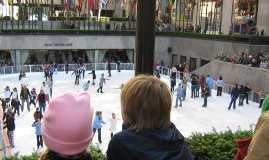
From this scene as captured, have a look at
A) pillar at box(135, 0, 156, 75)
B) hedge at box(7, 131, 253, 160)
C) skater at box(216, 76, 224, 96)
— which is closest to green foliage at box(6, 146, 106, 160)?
hedge at box(7, 131, 253, 160)

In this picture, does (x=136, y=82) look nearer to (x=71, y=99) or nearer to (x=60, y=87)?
(x=71, y=99)

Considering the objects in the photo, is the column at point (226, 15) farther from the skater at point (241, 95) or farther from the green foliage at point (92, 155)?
the green foliage at point (92, 155)

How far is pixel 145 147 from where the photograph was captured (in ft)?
6.74

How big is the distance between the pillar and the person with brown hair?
1.78 metres

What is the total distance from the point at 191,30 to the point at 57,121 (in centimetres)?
3563

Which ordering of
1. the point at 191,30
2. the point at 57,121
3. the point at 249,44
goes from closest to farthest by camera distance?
the point at 57,121 → the point at 249,44 → the point at 191,30

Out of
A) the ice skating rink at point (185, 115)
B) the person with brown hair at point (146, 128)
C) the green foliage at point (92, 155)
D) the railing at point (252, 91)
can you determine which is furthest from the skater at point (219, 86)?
the person with brown hair at point (146, 128)

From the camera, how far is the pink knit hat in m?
2.06

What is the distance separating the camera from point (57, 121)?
206cm

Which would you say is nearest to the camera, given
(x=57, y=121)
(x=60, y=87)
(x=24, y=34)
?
(x=57, y=121)

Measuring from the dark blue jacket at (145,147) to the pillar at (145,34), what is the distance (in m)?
1.92

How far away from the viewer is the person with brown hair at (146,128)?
6.68ft

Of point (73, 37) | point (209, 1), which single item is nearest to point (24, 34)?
point (73, 37)

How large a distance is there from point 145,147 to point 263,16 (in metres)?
31.1
